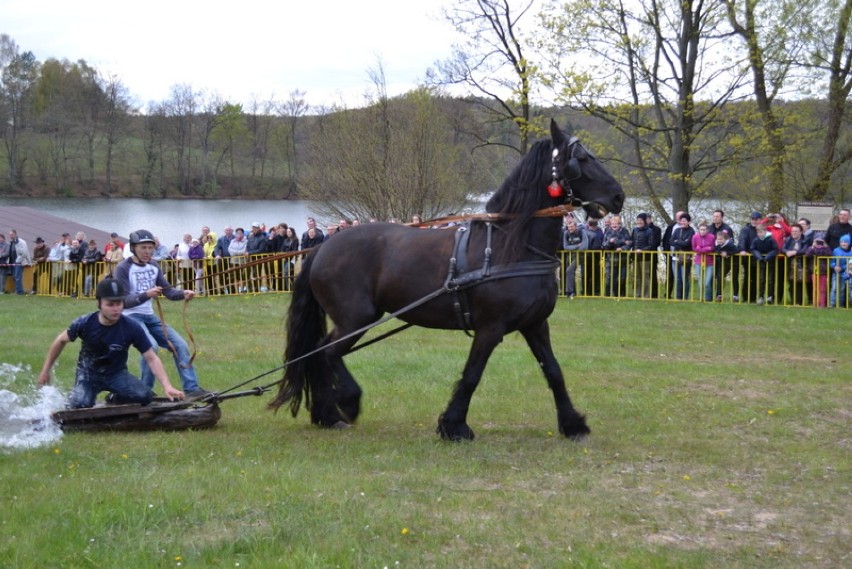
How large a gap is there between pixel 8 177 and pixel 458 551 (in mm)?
61057

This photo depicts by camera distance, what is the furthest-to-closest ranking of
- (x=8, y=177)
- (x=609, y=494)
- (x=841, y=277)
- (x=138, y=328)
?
1. (x=8, y=177)
2. (x=841, y=277)
3. (x=138, y=328)
4. (x=609, y=494)

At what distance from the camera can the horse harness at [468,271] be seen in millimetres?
7648

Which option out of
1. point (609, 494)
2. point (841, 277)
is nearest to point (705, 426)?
point (609, 494)

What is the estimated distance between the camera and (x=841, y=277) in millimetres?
17812

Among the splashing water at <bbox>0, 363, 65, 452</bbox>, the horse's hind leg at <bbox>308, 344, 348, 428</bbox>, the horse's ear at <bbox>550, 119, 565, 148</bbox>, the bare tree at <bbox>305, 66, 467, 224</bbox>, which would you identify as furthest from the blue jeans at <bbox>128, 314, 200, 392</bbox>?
the bare tree at <bbox>305, 66, 467, 224</bbox>

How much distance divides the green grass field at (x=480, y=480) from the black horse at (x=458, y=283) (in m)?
0.40

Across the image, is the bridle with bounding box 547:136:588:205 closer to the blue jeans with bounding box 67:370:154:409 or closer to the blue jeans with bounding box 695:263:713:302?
the blue jeans with bounding box 67:370:154:409

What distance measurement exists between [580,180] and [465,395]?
6.60ft

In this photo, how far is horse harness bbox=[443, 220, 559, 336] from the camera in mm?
7648

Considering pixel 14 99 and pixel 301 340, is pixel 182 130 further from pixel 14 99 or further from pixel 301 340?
pixel 301 340

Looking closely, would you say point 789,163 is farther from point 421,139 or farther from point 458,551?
point 458,551

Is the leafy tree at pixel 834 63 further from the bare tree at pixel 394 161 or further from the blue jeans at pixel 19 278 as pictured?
the blue jeans at pixel 19 278

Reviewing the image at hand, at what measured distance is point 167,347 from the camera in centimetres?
914

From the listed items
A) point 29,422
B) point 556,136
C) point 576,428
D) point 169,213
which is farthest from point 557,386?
point 169,213
